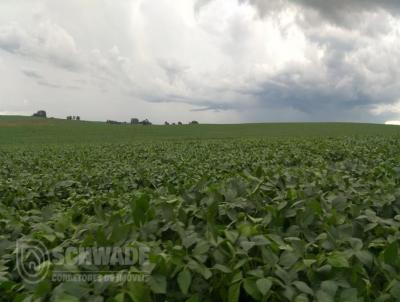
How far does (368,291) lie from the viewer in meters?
1.76

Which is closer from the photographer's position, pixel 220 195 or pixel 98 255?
pixel 98 255

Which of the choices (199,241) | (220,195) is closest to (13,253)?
(199,241)

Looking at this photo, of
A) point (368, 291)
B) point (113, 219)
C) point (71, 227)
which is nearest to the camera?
point (368, 291)

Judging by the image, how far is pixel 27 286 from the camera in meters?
1.87

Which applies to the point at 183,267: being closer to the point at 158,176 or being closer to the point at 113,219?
the point at 113,219

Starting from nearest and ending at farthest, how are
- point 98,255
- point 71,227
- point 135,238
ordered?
point 98,255
point 135,238
point 71,227

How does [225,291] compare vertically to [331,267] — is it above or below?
below

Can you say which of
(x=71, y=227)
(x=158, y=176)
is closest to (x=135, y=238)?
(x=71, y=227)

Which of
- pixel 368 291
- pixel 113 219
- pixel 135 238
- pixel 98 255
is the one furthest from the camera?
pixel 113 219

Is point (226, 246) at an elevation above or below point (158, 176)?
above

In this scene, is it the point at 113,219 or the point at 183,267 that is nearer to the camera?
the point at 183,267

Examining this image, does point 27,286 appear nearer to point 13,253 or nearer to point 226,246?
point 13,253

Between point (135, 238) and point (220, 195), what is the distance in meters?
1.01

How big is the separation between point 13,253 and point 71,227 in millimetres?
522
